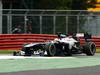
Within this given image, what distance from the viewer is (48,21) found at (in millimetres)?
28281

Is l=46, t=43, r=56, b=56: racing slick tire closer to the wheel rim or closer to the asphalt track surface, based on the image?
the wheel rim

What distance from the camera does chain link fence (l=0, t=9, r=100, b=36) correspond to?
27.9m

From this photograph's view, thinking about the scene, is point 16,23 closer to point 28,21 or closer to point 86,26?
point 28,21

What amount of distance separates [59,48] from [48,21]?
7.91m

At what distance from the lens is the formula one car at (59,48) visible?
65.4 ft

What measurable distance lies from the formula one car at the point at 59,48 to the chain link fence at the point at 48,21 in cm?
704

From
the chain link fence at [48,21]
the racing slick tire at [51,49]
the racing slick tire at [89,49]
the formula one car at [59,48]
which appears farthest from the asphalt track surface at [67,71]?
the chain link fence at [48,21]

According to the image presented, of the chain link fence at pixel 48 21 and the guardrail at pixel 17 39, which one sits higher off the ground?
the chain link fence at pixel 48 21

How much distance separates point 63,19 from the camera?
28422 millimetres

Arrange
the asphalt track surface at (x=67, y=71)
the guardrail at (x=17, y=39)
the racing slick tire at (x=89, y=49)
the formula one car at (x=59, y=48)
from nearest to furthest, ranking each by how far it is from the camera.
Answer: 1. the asphalt track surface at (x=67, y=71)
2. the formula one car at (x=59, y=48)
3. the racing slick tire at (x=89, y=49)
4. the guardrail at (x=17, y=39)

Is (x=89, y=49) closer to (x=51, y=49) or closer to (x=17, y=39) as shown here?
(x=51, y=49)

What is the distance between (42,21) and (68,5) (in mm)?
17092

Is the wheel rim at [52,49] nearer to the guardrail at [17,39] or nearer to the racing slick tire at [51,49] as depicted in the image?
the racing slick tire at [51,49]

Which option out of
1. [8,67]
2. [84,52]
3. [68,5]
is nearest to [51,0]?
[68,5]
